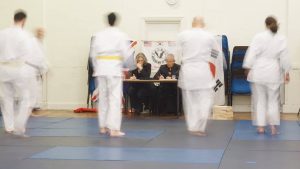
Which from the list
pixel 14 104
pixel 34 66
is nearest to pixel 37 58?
pixel 34 66

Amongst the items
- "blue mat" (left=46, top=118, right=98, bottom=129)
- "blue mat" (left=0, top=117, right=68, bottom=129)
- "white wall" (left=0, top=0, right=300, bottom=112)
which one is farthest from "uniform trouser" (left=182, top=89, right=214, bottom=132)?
"white wall" (left=0, top=0, right=300, bottom=112)

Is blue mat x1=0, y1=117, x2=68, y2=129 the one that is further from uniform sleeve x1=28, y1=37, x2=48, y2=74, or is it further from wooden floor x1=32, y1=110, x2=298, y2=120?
uniform sleeve x1=28, y1=37, x2=48, y2=74

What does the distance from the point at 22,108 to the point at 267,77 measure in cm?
372

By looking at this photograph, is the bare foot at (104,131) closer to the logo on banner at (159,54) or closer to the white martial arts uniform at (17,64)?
the white martial arts uniform at (17,64)

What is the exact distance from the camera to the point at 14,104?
8562mm

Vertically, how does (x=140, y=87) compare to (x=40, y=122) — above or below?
above

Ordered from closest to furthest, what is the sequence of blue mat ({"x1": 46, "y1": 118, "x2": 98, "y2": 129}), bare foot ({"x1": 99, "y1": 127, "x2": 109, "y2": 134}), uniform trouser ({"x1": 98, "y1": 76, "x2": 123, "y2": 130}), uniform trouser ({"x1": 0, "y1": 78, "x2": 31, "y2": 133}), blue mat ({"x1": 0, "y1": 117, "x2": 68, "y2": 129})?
uniform trouser ({"x1": 0, "y1": 78, "x2": 31, "y2": 133}) → uniform trouser ({"x1": 98, "y1": 76, "x2": 123, "y2": 130}) → bare foot ({"x1": 99, "y1": 127, "x2": 109, "y2": 134}) → blue mat ({"x1": 46, "y1": 118, "x2": 98, "y2": 129}) → blue mat ({"x1": 0, "y1": 117, "x2": 68, "y2": 129})

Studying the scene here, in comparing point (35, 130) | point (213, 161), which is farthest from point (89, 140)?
point (213, 161)

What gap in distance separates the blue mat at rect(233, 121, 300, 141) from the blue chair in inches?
96.3

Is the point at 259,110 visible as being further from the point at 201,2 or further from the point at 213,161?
the point at 201,2

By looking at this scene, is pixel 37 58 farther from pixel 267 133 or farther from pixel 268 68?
pixel 267 133

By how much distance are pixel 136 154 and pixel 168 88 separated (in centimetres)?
593

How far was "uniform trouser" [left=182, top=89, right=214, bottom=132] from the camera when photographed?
27.0 feet

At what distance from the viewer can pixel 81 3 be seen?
541 inches
